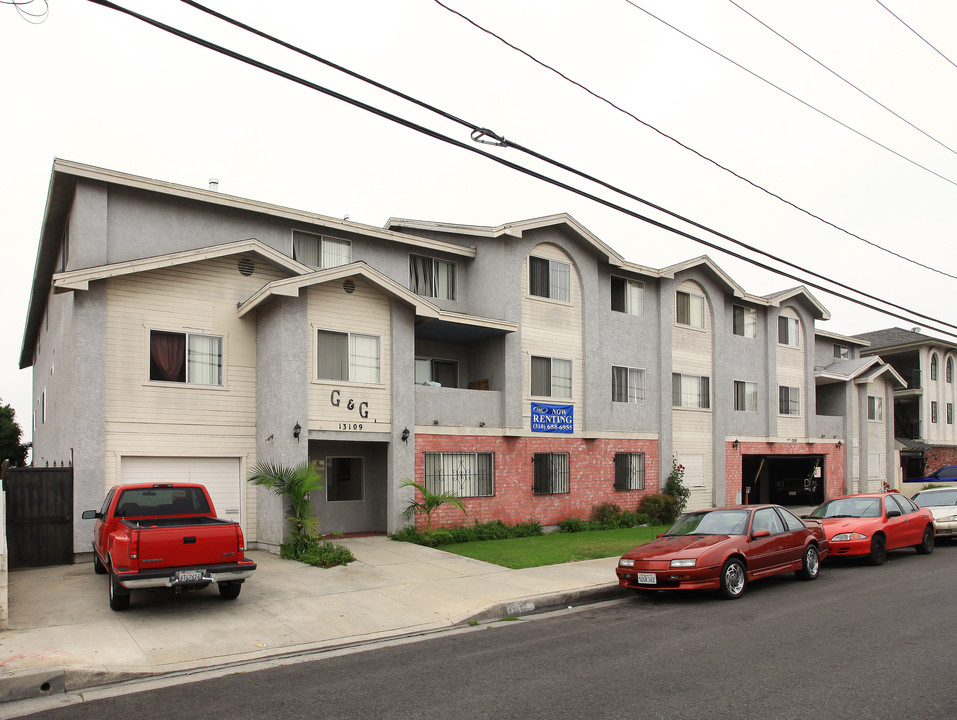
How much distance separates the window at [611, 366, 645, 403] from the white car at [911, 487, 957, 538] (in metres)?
8.51

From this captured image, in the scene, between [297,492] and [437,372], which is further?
[437,372]

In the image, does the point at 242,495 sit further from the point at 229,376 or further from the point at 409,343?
the point at 409,343

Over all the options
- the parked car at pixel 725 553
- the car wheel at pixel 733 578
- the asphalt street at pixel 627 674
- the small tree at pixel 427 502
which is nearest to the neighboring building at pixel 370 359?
the small tree at pixel 427 502

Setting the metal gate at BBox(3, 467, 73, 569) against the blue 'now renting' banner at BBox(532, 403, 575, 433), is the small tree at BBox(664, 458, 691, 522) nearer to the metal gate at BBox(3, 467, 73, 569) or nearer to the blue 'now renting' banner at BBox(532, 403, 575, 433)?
the blue 'now renting' banner at BBox(532, 403, 575, 433)

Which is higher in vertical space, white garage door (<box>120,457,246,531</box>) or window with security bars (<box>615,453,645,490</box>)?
white garage door (<box>120,457,246,531</box>)

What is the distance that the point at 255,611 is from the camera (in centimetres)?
1082

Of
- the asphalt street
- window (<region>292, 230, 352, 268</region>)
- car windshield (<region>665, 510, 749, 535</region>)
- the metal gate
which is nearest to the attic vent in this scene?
window (<region>292, 230, 352, 268</region>)

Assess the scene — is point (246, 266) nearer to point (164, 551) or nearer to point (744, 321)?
point (164, 551)

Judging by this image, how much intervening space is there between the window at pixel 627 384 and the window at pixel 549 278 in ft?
10.8

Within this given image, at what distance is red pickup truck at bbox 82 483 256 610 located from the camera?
998 centimetres

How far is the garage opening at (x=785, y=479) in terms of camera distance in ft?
108

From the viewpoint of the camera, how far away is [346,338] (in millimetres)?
17703

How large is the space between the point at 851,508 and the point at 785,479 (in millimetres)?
18859

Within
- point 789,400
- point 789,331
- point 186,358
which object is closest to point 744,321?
point 789,331
